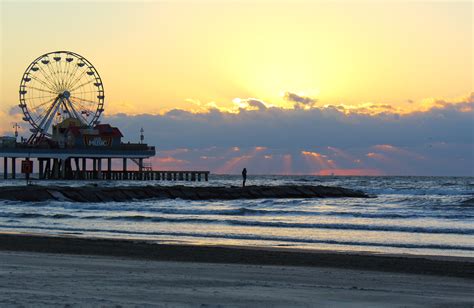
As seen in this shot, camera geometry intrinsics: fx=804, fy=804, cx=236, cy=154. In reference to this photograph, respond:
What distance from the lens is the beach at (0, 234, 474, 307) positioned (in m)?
9.91

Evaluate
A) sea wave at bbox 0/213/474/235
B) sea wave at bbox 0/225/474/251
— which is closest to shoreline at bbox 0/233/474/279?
sea wave at bbox 0/225/474/251

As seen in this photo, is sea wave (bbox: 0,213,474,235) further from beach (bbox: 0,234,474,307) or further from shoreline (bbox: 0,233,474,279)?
beach (bbox: 0,234,474,307)

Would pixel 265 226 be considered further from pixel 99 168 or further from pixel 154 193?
pixel 99 168

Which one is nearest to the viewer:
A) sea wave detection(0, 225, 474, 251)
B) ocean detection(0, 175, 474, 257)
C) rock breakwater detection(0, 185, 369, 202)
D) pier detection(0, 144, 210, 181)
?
sea wave detection(0, 225, 474, 251)

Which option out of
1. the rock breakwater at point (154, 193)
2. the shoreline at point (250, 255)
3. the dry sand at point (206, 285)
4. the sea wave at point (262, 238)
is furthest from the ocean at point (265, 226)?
the dry sand at point (206, 285)

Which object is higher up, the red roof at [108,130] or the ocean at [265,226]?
the red roof at [108,130]

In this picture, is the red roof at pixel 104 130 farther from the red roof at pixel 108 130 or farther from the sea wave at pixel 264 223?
the sea wave at pixel 264 223

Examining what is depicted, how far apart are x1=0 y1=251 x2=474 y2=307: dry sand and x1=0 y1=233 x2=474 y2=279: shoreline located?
2.66 ft

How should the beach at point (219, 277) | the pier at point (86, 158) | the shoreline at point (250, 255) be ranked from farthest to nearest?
the pier at point (86, 158)
the shoreline at point (250, 255)
the beach at point (219, 277)

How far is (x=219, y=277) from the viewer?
12508 millimetres

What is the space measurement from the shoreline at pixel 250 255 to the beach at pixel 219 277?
0.06 ft

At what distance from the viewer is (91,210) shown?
35.9m

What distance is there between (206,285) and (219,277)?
3.73ft

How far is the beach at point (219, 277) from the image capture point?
991cm
